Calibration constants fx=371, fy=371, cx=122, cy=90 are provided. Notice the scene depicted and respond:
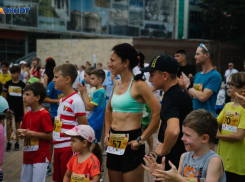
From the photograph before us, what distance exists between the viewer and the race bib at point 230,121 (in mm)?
4363

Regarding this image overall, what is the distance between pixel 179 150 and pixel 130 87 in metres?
0.90

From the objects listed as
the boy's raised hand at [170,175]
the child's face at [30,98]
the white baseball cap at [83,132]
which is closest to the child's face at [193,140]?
the boy's raised hand at [170,175]

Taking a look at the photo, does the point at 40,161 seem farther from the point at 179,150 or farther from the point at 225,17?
the point at 225,17

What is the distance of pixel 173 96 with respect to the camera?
3492 mm

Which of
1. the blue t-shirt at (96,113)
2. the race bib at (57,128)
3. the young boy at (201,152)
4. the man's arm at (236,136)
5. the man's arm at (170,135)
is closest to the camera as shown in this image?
the young boy at (201,152)

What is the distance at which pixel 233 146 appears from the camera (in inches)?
171

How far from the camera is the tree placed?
4866 centimetres

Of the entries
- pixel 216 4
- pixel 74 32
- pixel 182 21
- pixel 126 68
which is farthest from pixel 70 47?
pixel 126 68

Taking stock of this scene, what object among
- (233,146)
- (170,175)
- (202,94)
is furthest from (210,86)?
(170,175)

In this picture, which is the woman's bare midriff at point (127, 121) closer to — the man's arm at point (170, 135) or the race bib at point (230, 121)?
the man's arm at point (170, 135)

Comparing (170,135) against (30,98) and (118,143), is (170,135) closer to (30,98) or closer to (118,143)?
(118,143)

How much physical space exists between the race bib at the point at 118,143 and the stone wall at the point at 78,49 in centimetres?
2974

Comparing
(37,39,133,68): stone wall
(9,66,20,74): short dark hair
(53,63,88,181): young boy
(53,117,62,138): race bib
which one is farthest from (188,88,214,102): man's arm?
(37,39,133,68): stone wall

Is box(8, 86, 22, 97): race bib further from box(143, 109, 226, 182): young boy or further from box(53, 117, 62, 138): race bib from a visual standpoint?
box(143, 109, 226, 182): young boy
